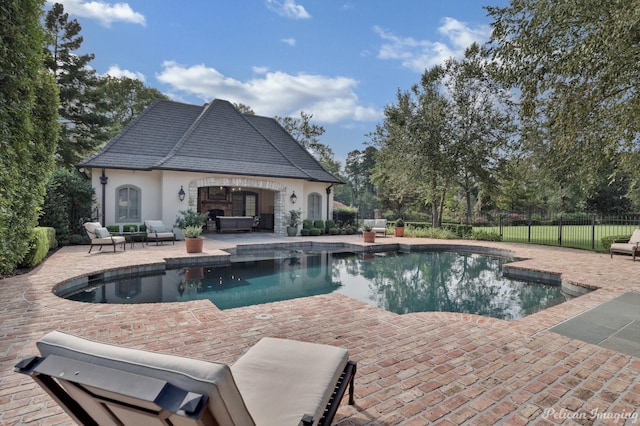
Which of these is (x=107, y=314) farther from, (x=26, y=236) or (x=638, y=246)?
(x=638, y=246)

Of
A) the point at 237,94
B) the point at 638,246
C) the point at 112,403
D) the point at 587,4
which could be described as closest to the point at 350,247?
the point at 638,246

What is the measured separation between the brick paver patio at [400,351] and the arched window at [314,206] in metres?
12.8

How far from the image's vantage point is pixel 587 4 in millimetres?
6293

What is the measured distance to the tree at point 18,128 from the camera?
5551 mm

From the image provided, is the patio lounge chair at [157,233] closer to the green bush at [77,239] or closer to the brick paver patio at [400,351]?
the green bush at [77,239]

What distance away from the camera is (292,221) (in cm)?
1691

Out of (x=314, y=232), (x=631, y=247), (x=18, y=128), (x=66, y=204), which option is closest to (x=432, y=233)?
(x=314, y=232)

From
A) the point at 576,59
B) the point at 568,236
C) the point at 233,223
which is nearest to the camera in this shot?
the point at 576,59

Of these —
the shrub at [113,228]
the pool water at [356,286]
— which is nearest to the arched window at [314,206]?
the pool water at [356,286]

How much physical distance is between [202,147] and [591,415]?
1643 cm

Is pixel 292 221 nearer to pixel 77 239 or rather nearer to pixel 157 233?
pixel 157 233

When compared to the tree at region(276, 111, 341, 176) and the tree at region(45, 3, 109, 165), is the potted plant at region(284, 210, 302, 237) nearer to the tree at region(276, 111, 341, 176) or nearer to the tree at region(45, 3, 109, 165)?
the tree at region(45, 3, 109, 165)

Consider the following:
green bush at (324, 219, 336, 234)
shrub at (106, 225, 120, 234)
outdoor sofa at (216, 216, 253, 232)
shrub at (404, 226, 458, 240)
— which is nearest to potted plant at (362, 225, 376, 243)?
green bush at (324, 219, 336, 234)

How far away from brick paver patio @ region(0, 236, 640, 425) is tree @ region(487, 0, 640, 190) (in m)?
3.32
